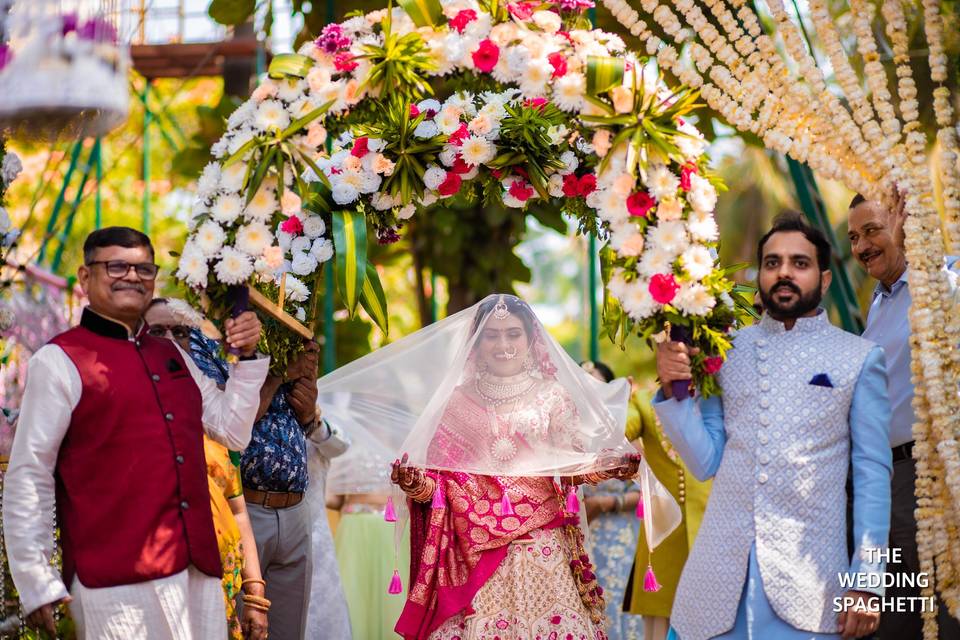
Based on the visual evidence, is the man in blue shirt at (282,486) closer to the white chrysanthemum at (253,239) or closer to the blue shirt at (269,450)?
the blue shirt at (269,450)

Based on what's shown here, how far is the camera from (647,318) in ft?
13.7

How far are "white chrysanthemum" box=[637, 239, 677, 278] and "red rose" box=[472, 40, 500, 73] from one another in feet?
3.02

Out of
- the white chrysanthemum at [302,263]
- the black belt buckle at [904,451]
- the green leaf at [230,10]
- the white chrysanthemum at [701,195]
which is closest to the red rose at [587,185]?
the white chrysanthemum at [701,195]

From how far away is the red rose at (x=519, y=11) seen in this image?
4632 mm

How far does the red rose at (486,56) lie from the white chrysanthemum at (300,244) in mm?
941

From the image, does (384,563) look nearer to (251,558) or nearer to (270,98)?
(251,558)

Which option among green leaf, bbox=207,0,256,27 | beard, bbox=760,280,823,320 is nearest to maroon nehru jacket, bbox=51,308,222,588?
beard, bbox=760,280,823,320

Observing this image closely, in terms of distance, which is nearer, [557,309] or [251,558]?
[251,558]

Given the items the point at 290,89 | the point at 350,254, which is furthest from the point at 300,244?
the point at 290,89

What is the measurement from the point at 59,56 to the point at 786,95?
252cm

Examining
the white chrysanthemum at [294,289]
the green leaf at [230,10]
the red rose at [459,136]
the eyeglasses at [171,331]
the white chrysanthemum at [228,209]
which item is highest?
the green leaf at [230,10]

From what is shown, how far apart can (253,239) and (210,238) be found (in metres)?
0.16

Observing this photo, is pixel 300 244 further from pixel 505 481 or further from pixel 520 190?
pixel 505 481

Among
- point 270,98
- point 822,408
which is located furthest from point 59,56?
point 822,408
